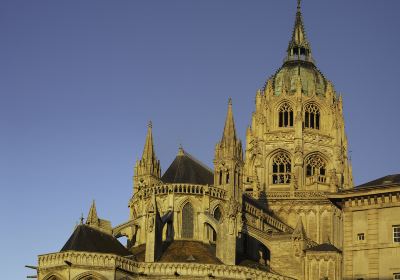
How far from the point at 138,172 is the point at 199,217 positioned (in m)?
9.83

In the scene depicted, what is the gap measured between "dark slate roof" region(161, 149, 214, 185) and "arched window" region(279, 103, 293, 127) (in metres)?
15.7

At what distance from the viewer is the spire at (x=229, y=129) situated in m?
77.0

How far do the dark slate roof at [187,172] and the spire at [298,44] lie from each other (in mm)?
25109

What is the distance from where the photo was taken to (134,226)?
7644cm

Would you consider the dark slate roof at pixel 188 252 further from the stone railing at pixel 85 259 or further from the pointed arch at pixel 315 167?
the pointed arch at pixel 315 167

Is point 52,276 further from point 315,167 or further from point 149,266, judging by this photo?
point 315,167

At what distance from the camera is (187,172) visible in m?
79.1

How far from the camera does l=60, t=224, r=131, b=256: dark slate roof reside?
63.8m

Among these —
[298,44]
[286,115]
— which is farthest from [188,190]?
[298,44]

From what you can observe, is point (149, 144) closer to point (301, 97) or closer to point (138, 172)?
point (138, 172)

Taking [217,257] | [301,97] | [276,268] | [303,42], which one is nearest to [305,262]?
[276,268]

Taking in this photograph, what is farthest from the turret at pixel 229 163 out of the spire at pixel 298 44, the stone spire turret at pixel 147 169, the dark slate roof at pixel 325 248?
the spire at pixel 298 44

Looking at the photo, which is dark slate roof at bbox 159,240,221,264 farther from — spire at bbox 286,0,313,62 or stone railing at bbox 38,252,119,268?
spire at bbox 286,0,313,62

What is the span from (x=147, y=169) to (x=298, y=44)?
32.1 meters
